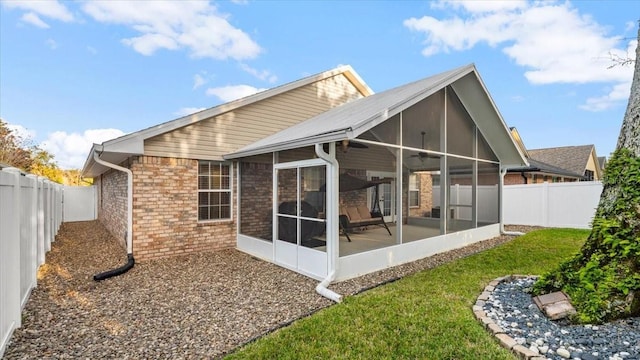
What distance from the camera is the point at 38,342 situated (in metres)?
3.53

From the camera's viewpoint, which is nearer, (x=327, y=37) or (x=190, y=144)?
(x=190, y=144)

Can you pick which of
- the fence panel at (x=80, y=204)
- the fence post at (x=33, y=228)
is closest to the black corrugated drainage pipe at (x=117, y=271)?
the fence post at (x=33, y=228)

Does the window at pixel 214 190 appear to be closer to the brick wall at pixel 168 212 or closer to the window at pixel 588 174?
the brick wall at pixel 168 212

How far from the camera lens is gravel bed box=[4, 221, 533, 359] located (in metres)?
3.48

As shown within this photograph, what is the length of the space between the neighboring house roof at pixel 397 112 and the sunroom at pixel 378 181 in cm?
3

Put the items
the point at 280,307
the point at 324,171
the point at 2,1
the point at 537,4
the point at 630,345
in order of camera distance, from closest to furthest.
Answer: the point at 630,345
the point at 280,307
the point at 324,171
the point at 2,1
the point at 537,4

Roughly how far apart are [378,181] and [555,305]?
4.51m

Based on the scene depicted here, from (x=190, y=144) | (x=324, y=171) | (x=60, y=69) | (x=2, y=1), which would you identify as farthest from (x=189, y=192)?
(x=60, y=69)

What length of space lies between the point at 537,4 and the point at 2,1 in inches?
554

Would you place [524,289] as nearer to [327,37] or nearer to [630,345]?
[630,345]

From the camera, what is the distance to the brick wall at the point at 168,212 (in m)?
7.06

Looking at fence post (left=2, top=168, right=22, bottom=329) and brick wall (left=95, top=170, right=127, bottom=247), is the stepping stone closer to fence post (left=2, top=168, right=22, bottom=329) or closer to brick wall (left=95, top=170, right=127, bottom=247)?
fence post (left=2, top=168, right=22, bottom=329)

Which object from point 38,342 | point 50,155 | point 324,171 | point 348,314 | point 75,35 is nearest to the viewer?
point 38,342

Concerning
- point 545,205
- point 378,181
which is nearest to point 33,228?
point 378,181
